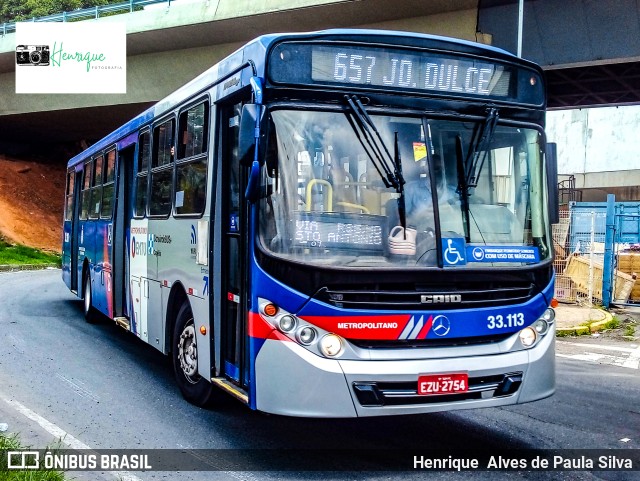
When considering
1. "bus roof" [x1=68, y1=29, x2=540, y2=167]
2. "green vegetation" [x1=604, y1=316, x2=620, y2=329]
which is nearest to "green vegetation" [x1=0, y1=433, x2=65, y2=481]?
"bus roof" [x1=68, y1=29, x2=540, y2=167]

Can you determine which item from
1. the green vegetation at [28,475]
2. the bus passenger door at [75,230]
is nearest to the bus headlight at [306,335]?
the green vegetation at [28,475]

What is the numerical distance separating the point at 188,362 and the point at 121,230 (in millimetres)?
3794

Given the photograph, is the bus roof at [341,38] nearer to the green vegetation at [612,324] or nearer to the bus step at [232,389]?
the bus step at [232,389]

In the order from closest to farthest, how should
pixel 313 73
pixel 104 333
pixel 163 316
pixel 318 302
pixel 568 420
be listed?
1. pixel 318 302
2. pixel 313 73
3. pixel 568 420
4. pixel 163 316
5. pixel 104 333

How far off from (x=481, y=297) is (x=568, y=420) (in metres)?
2.28

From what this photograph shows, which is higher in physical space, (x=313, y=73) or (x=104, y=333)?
(x=313, y=73)

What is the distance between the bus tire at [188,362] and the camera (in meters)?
7.03

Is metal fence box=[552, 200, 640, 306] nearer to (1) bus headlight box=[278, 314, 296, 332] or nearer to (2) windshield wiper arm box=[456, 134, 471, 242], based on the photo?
(2) windshield wiper arm box=[456, 134, 471, 242]

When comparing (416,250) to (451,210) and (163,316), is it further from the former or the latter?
(163,316)

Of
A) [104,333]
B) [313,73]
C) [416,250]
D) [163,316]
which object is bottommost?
[104,333]

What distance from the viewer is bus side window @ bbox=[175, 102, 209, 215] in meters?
6.86

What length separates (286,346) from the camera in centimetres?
516

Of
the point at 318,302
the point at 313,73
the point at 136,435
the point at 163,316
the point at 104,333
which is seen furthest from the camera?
the point at 104,333

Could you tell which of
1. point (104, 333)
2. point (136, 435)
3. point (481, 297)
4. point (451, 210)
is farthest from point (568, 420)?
point (104, 333)
